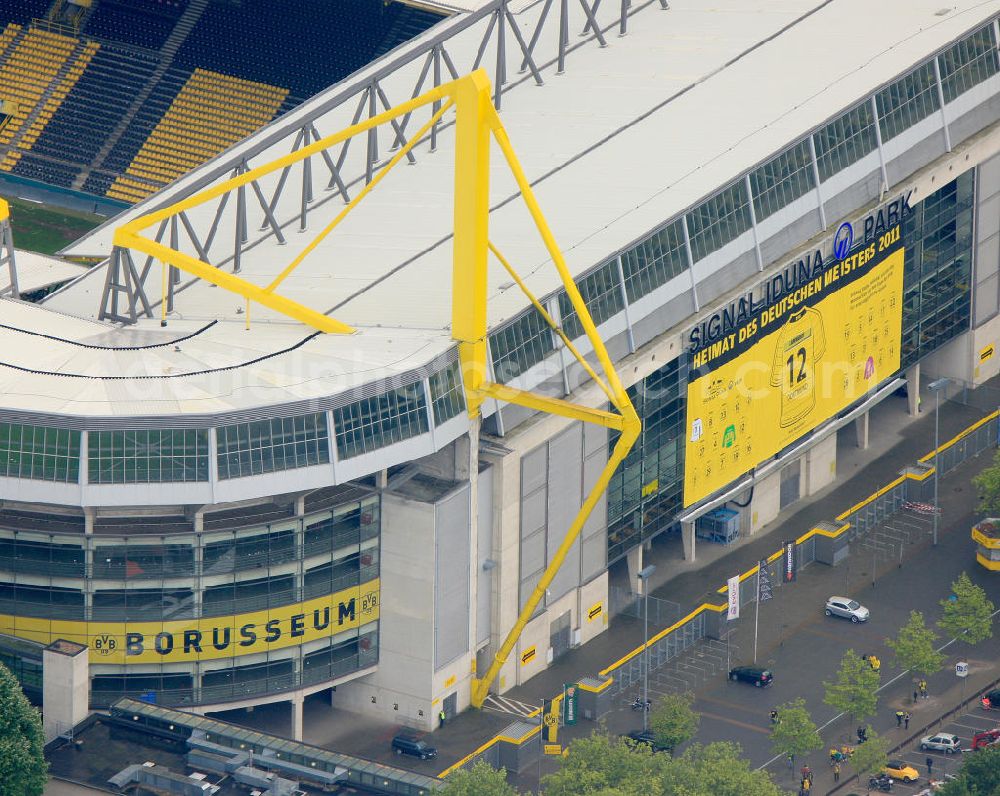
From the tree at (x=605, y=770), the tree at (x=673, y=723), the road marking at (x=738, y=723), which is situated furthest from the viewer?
the road marking at (x=738, y=723)

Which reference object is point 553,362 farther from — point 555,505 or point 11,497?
point 11,497

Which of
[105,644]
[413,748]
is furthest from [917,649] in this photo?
[105,644]

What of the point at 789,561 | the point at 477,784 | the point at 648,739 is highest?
the point at 789,561

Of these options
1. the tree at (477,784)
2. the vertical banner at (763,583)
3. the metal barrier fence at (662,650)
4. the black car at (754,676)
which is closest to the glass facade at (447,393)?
the tree at (477,784)

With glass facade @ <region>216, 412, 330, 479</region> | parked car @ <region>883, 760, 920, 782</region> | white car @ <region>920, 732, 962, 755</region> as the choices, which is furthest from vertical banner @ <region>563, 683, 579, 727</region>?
glass facade @ <region>216, 412, 330, 479</region>

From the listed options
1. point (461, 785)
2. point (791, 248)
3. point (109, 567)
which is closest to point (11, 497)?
point (109, 567)

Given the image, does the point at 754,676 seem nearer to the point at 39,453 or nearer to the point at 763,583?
the point at 763,583

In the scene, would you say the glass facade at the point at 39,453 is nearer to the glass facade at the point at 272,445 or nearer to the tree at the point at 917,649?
the glass facade at the point at 272,445
